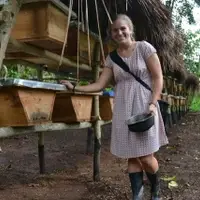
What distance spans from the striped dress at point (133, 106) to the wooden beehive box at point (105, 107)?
5.08 ft

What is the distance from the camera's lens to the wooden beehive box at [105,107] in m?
4.38

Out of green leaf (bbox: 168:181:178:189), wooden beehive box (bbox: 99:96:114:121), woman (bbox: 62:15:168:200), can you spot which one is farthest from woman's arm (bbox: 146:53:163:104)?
wooden beehive box (bbox: 99:96:114:121)

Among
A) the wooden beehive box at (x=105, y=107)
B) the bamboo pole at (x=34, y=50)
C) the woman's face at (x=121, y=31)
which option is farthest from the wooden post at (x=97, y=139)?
the woman's face at (x=121, y=31)

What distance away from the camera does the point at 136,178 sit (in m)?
2.82

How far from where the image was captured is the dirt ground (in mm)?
3441

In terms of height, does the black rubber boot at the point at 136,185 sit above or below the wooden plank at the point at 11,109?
below

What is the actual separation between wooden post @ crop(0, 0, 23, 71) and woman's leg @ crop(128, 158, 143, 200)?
4.18 ft

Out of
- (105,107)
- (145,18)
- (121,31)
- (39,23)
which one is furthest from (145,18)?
(39,23)

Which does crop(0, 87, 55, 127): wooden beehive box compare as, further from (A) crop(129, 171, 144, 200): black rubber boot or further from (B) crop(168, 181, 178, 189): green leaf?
(B) crop(168, 181, 178, 189): green leaf

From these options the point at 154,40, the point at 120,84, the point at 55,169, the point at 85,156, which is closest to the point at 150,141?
the point at 120,84

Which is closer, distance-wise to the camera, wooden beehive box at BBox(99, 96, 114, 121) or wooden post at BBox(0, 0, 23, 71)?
wooden post at BBox(0, 0, 23, 71)

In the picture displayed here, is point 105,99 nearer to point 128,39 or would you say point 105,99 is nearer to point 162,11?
point 162,11

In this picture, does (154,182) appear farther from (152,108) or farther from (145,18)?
(145,18)

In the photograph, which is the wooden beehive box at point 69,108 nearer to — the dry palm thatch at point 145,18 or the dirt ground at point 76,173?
the dirt ground at point 76,173
